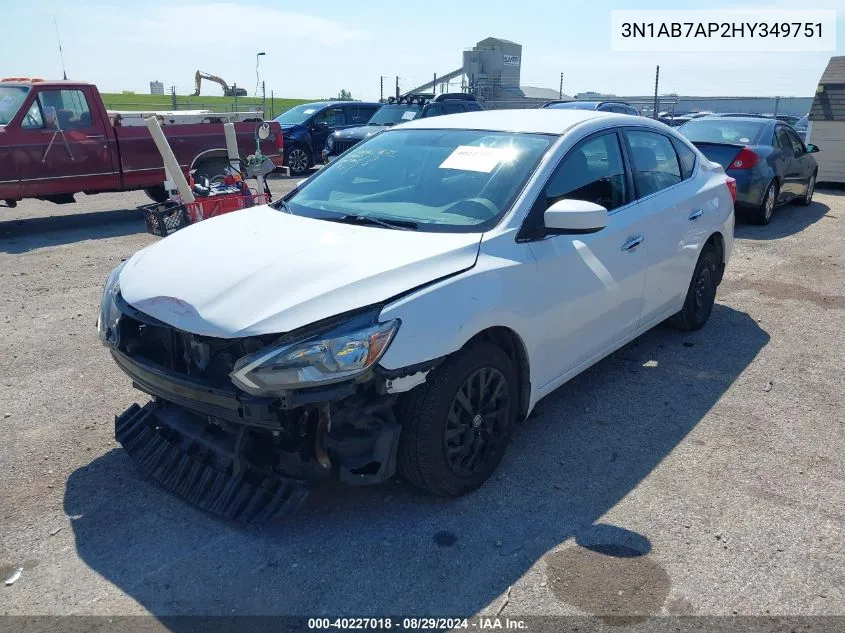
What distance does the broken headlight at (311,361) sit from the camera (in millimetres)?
2779

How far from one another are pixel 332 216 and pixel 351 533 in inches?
67.4

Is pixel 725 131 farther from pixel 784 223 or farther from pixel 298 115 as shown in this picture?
pixel 298 115

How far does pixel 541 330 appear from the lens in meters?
3.64

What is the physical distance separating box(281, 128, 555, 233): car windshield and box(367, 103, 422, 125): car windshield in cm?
1317

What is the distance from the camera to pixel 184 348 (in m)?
3.19

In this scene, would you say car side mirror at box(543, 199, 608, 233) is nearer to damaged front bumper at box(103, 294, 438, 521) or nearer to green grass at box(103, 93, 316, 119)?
damaged front bumper at box(103, 294, 438, 521)

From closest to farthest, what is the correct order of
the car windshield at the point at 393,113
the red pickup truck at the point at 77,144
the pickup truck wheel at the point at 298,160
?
the red pickup truck at the point at 77,144, the pickup truck wheel at the point at 298,160, the car windshield at the point at 393,113

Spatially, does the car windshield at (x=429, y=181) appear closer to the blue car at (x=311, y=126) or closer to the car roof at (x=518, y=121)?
the car roof at (x=518, y=121)

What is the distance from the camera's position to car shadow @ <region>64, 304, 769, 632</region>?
9.17 ft

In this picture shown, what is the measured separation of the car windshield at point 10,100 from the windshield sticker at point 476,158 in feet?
27.4

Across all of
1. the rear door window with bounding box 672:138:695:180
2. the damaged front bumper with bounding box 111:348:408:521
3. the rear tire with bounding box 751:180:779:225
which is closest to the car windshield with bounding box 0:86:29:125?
the damaged front bumper with bounding box 111:348:408:521

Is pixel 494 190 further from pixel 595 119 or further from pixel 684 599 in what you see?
pixel 684 599

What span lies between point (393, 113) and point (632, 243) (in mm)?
14166

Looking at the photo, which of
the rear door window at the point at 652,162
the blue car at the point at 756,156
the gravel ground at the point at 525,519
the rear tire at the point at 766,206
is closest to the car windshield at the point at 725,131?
the blue car at the point at 756,156
